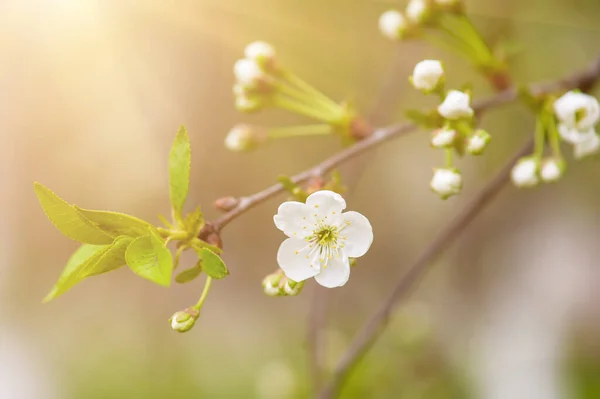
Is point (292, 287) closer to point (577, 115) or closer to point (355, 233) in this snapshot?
point (355, 233)

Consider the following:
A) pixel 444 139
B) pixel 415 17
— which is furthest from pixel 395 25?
pixel 444 139

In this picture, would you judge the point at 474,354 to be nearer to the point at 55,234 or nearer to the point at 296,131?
the point at 296,131

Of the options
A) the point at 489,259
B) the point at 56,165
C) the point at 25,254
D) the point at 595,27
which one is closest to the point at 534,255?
the point at 489,259

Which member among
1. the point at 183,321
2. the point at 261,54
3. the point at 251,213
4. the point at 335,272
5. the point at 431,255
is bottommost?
the point at 183,321

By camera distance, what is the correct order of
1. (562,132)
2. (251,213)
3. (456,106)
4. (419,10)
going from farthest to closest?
(251,213)
(419,10)
(562,132)
(456,106)

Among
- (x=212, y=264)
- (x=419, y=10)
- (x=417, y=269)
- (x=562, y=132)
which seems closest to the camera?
(x=212, y=264)

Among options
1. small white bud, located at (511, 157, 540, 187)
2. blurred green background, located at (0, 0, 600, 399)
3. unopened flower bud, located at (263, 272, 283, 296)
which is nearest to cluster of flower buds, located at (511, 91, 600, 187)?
small white bud, located at (511, 157, 540, 187)

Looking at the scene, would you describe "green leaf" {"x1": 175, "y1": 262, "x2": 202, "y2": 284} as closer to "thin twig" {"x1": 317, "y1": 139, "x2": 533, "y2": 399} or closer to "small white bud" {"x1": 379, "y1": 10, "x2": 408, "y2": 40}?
"thin twig" {"x1": 317, "y1": 139, "x2": 533, "y2": 399}

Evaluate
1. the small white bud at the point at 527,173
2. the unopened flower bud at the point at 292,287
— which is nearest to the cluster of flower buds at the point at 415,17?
the small white bud at the point at 527,173
